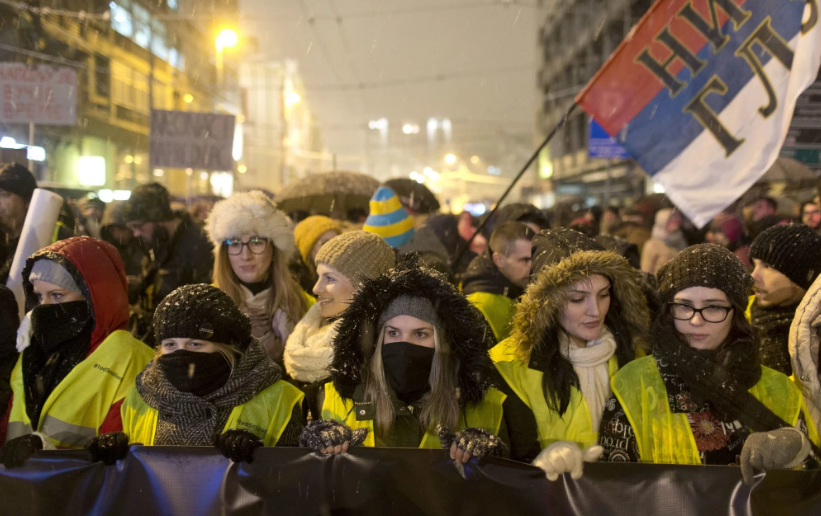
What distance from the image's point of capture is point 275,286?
4.74 meters

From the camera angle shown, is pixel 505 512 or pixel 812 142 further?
A: pixel 812 142

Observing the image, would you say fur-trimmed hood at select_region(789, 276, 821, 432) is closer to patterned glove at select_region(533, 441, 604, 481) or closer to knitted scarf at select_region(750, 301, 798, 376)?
knitted scarf at select_region(750, 301, 798, 376)

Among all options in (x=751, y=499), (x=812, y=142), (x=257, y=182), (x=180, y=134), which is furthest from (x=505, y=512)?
(x=257, y=182)

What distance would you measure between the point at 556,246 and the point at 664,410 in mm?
997

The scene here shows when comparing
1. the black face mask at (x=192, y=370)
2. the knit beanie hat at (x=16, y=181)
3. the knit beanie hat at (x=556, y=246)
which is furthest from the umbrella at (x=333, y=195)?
the black face mask at (x=192, y=370)

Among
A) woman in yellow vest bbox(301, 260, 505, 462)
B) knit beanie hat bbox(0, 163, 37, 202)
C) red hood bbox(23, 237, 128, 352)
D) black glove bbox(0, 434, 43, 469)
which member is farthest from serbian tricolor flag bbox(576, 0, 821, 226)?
knit beanie hat bbox(0, 163, 37, 202)

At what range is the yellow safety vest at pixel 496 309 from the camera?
4.64 m

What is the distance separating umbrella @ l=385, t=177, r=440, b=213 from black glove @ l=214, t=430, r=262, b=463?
5436 millimetres

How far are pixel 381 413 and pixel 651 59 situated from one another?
108 inches

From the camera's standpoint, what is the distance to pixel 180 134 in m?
9.36

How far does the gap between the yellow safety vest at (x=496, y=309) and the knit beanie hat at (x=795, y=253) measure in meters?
1.53

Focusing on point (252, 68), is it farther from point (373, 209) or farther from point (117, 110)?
point (373, 209)

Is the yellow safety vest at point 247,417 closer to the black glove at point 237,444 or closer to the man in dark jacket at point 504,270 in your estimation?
the black glove at point 237,444

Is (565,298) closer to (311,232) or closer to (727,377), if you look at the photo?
(727,377)
